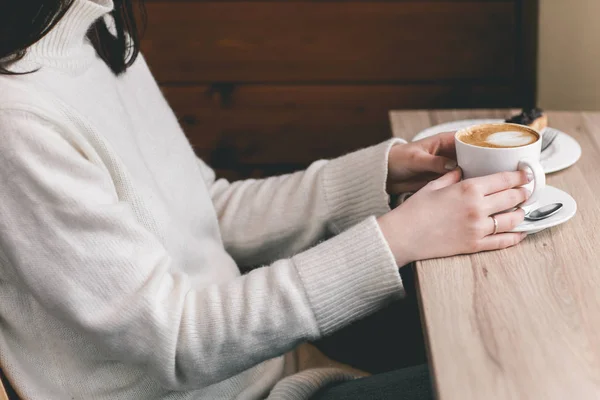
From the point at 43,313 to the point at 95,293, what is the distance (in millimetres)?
100

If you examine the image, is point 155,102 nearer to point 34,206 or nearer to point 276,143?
point 34,206

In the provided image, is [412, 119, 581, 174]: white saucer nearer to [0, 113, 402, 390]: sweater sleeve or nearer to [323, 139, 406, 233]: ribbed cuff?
[323, 139, 406, 233]: ribbed cuff

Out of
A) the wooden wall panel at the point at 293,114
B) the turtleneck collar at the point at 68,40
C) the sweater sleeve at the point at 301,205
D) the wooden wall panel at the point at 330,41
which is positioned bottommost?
the wooden wall panel at the point at 293,114

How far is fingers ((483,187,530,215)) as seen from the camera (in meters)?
0.82

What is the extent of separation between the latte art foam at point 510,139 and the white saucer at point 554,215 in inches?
3.4

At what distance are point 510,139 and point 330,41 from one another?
1248mm

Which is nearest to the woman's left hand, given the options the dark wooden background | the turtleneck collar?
the turtleneck collar

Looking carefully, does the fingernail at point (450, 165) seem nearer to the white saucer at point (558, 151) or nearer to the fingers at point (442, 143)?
the fingers at point (442, 143)

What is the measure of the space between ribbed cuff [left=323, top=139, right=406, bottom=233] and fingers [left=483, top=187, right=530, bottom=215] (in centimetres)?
19

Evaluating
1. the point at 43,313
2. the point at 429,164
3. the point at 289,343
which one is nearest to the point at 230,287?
the point at 289,343

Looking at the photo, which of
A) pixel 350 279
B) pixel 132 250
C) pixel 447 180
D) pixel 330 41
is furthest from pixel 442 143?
pixel 330 41

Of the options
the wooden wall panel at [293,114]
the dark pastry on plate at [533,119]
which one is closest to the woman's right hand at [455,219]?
the dark pastry on plate at [533,119]

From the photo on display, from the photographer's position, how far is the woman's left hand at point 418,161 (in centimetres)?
97

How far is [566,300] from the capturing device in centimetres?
74
